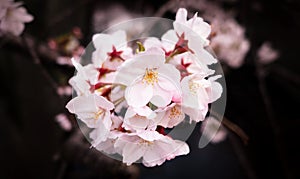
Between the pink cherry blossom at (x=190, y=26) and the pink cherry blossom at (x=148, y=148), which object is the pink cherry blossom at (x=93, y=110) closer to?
the pink cherry blossom at (x=148, y=148)

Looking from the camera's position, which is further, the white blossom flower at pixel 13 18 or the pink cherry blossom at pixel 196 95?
the white blossom flower at pixel 13 18

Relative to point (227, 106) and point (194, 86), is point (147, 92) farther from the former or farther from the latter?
point (227, 106)

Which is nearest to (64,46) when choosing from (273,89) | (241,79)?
(241,79)

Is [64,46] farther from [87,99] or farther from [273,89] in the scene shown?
[273,89]

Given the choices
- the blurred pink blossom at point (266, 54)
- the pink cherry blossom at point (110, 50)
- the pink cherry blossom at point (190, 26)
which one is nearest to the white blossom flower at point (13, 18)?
the pink cherry blossom at point (110, 50)

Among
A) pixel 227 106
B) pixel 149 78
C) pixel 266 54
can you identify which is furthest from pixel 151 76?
pixel 266 54
